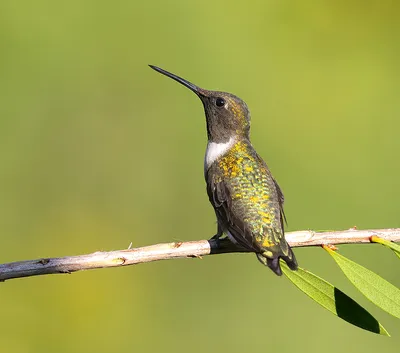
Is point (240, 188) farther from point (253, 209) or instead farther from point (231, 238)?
point (231, 238)

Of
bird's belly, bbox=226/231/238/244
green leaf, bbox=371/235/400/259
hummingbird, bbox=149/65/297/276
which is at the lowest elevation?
green leaf, bbox=371/235/400/259

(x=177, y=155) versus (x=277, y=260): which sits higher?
(x=177, y=155)

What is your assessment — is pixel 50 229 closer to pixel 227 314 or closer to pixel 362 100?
pixel 227 314

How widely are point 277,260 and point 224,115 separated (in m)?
A: 1.43

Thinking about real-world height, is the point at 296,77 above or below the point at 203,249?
above

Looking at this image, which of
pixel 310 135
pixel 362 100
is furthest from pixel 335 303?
pixel 362 100

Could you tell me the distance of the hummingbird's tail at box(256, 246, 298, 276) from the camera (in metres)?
2.79

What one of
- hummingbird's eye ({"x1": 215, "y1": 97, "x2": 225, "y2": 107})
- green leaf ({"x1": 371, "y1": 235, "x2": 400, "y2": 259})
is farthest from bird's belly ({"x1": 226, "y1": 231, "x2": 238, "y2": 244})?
hummingbird's eye ({"x1": 215, "y1": 97, "x2": 225, "y2": 107})

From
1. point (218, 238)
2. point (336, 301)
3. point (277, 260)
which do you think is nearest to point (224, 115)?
point (218, 238)

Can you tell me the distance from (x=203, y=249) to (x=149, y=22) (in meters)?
5.18

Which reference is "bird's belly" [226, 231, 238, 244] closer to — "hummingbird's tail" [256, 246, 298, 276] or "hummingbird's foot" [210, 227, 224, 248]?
"hummingbird's foot" [210, 227, 224, 248]

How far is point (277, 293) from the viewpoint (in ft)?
18.2

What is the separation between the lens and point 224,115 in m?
4.12

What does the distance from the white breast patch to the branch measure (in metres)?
0.92
